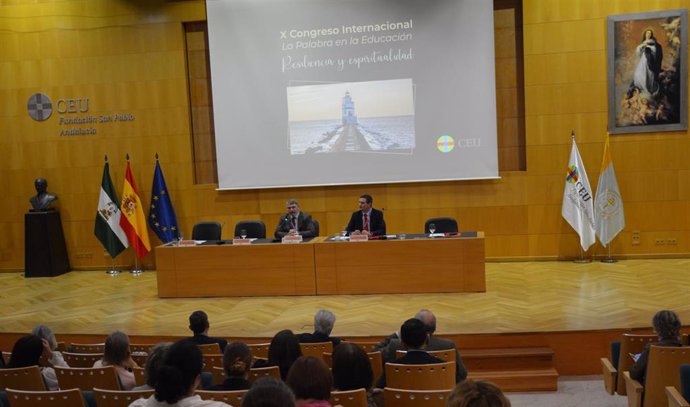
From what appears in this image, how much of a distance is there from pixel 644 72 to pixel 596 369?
15.0ft

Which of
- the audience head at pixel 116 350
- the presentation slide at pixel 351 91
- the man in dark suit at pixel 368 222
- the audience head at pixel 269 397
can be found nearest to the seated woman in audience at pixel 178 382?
the audience head at pixel 269 397

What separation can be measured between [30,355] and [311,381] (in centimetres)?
217

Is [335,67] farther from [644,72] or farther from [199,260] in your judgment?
[644,72]

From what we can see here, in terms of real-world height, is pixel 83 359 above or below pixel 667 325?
below

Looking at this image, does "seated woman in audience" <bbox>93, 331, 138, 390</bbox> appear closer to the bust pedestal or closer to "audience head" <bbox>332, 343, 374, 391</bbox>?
"audience head" <bbox>332, 343, 374, 391</bbox>

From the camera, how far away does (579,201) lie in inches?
342

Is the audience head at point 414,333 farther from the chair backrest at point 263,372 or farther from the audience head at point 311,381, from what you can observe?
the audience head at point 311,381

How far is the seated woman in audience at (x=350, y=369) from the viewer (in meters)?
3.27

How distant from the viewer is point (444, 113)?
29.5 ft

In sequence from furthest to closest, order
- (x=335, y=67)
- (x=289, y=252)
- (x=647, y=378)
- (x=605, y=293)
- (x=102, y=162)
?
(x=102, y=162)
(x=335, y=67)
(x=289, y=252)
(x=605, y=293)
(x=647, y=378)

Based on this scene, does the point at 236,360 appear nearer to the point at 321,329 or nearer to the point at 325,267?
the point at 321,329

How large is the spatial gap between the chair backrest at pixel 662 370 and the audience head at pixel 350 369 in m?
1.77

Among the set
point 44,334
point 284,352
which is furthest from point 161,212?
point 284,352

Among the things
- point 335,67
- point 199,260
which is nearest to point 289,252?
point 199,260
